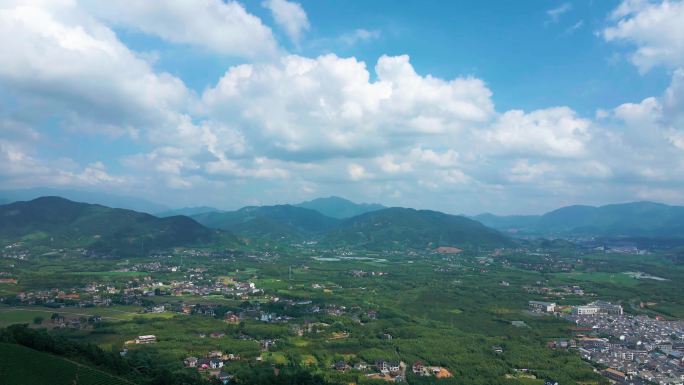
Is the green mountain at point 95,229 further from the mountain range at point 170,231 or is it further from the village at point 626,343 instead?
the village at point 626,343

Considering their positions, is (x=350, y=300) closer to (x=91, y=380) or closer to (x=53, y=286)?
(x=53, y=286)

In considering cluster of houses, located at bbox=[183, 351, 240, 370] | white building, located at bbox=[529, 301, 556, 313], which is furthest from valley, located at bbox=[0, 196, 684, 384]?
white building, located at bbox=[529, 301, 556, 313]

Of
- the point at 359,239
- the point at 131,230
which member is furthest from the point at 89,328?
the point at 359,239

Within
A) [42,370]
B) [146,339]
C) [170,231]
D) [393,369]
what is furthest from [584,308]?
[170,231]

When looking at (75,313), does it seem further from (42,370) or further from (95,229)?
(95,229)

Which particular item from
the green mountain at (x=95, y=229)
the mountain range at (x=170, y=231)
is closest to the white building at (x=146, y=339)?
the mountain range at (x=170, y=231)

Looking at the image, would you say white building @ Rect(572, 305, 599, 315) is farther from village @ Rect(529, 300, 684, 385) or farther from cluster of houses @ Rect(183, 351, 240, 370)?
cluster of houses @ Rect(183, 351, 240, 370)

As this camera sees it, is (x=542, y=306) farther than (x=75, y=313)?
Yes
